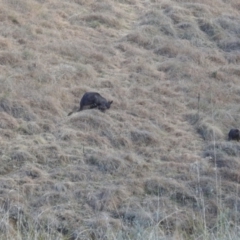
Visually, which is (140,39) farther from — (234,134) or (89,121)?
(234,134)

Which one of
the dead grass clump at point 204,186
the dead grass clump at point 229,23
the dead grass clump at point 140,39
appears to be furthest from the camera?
the dead grass clump at point 229,23

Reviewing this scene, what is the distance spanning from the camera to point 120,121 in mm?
9906

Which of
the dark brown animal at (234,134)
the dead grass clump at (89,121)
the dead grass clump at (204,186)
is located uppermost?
the dark brown animal at (234,134)

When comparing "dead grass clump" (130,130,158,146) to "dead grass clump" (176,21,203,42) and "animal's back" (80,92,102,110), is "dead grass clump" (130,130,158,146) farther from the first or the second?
"dead grass clump" (176,21,203,42)

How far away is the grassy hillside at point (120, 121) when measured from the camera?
24.6ft

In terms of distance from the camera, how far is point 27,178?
826cm

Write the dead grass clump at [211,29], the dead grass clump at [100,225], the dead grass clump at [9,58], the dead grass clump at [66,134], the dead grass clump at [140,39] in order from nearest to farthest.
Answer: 1. the dead grass clump at [100,225]
2. the dead grass clump at [66,134]
3. the dead grass clump at [9,58]
4. the dead grass clump at [140,39]
5. the dead grass clump at [211,29]

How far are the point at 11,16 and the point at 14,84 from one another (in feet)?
9.34

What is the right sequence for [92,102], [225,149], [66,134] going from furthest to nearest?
[92,102], [66,134], [225,149]

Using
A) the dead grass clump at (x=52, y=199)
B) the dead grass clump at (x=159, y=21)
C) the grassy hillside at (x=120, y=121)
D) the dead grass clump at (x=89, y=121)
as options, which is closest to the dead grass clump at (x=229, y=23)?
the grassy hillside at (x=120, y=121)

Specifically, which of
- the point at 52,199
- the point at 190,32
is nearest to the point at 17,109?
the point at 52,199

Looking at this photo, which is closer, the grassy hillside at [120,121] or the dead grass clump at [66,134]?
the grassy hillside at [120,121]

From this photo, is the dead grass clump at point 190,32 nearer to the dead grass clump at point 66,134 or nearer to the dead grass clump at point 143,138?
the dead grass clump at point 143,138

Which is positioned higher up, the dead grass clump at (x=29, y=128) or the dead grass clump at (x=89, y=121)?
the dead grass clump at (x=89, y=121)
